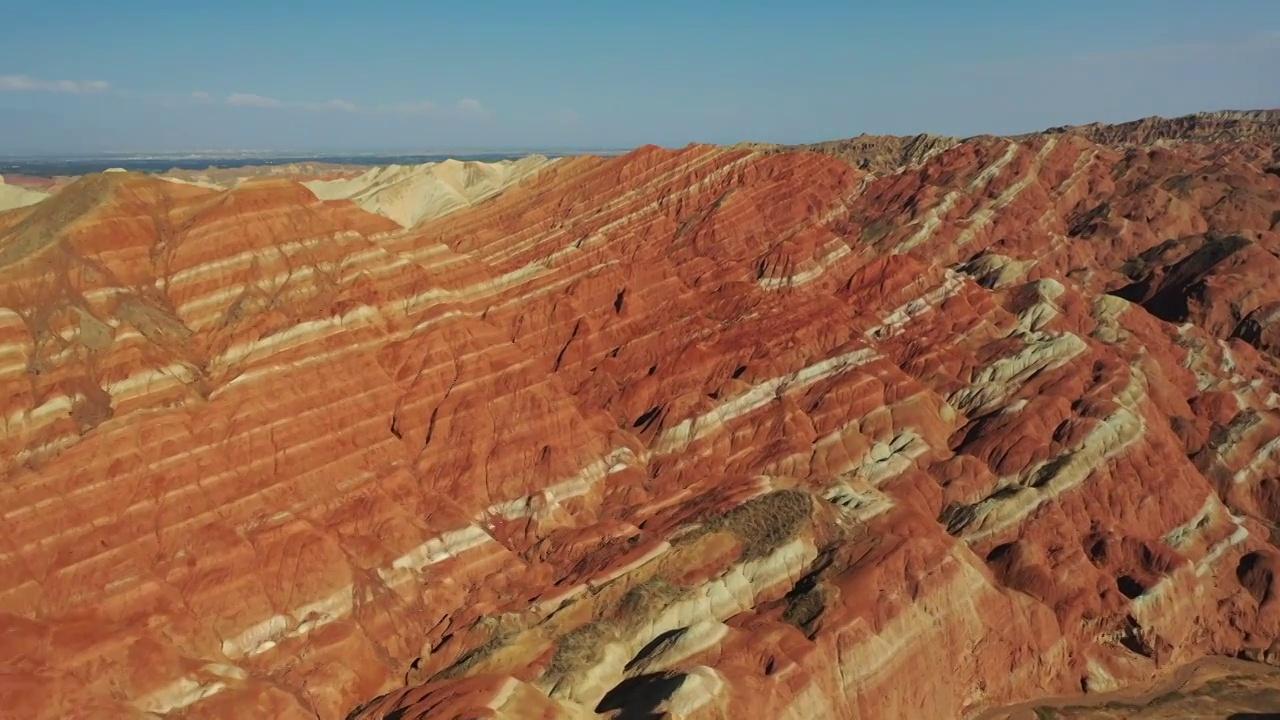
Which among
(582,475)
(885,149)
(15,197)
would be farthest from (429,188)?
(885,149)

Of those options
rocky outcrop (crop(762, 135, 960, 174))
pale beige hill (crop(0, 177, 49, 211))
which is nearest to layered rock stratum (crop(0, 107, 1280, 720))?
pale beige hill (crop(0, 177, 49, 211))

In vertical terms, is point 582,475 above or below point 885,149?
below

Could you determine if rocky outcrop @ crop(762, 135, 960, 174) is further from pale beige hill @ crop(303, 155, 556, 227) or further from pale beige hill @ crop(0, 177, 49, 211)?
pale beige hill @ crop(0, 177, 49, 211)

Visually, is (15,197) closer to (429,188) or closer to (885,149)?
(429,188)

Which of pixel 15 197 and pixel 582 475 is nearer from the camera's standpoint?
pixel 582 475

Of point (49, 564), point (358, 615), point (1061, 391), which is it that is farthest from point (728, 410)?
point (49, 564)

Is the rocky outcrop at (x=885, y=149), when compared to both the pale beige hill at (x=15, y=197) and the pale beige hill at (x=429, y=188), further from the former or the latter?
the pale beige hill at (x=15, y=197)
